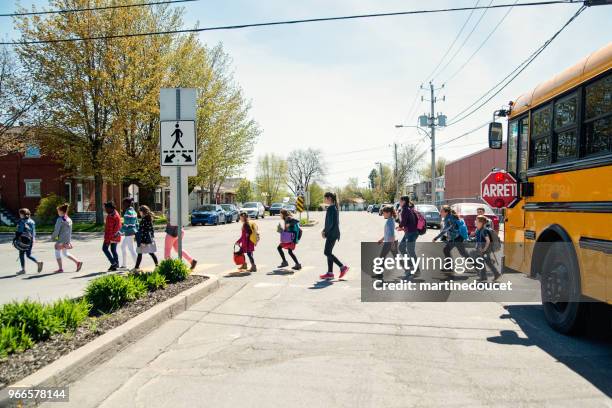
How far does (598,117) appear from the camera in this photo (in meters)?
5.00

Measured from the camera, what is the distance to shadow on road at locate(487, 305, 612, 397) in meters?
4.37

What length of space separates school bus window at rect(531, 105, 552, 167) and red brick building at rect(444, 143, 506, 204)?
3154 cm

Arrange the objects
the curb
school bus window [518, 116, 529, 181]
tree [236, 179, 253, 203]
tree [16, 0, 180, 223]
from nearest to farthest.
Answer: the curb
school bus window [518, 116, 529, 181]
tree [16, 0, 180, 223]
tree [236, 179, 253, 203]

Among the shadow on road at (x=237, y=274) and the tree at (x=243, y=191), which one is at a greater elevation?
the tree at (x=243, y=191)

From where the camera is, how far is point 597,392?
13.0 feet

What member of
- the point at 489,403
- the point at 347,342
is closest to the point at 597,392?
the point at 489,403

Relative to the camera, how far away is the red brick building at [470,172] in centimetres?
3965

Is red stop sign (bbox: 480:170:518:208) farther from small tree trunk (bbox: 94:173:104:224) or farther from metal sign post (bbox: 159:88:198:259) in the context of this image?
small tree trunk (bbox: 94:173:104:224)

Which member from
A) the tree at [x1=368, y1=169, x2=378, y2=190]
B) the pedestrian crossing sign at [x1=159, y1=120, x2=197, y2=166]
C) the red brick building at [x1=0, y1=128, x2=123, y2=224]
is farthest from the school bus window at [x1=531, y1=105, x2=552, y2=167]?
the tree at [x1=368, y1=169, x2=378, y2=190]

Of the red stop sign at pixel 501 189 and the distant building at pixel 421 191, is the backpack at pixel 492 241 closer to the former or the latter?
the red stop sign at pixel 501 189

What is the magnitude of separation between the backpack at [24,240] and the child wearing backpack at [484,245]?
33.5ft

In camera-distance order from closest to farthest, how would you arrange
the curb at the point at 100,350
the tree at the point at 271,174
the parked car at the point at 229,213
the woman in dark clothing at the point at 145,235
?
the curb at the point at 100,350 < the woman in dark clothing at the point at 145,235 < the parked car at the point at 229,213 < the tree at the point at 271,174

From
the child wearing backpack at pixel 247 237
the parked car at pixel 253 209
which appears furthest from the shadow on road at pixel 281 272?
the parked car at pixel 253 209

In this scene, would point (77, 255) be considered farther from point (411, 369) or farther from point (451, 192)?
point (451, 192)
